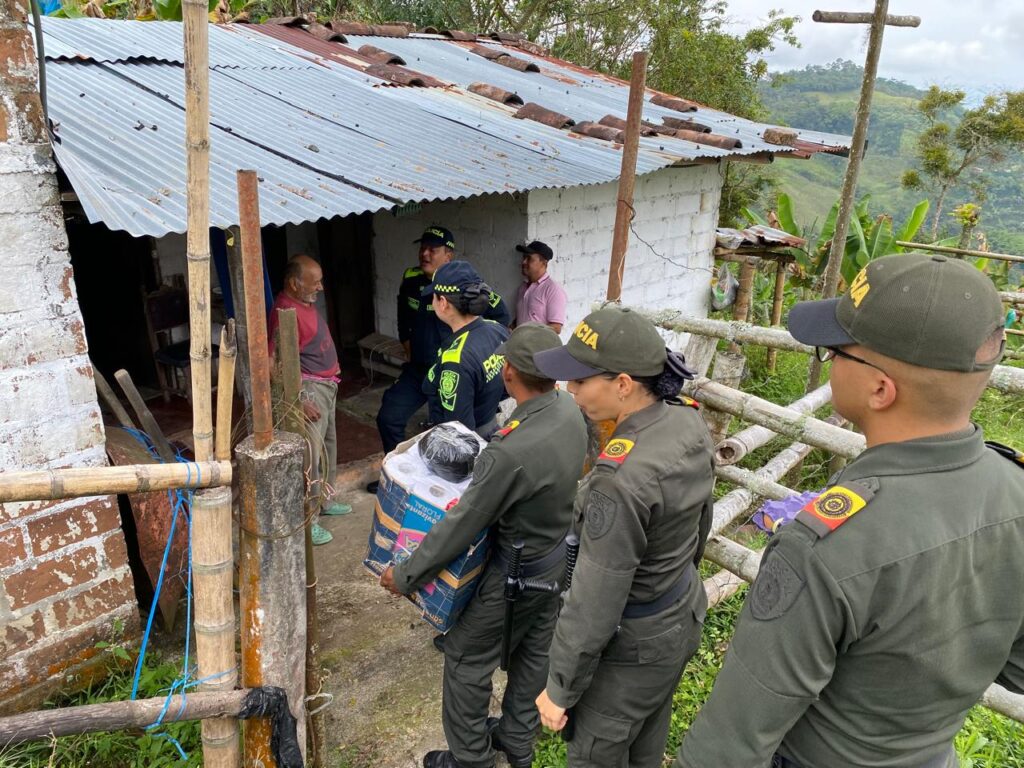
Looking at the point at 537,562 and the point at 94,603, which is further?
the point at 94,603

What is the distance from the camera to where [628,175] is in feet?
14.2

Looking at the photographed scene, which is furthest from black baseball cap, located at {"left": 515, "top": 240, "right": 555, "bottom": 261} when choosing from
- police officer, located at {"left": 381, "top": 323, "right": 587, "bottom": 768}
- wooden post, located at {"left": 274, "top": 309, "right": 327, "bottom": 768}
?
wooden post, located at {"left": 274, "top": 309, "right": 327, "bottom": 768}

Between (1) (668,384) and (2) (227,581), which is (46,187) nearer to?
(2) (227,581)

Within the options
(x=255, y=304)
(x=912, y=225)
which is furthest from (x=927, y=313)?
(x=912, y=225)

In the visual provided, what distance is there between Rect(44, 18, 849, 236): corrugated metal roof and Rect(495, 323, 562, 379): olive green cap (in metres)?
1.43

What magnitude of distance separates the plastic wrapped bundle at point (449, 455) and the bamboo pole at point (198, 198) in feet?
2.88

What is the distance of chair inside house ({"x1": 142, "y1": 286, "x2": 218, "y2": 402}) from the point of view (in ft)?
21.8

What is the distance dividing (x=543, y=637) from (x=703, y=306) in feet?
19.7

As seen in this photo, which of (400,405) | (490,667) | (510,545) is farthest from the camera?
(400,405)

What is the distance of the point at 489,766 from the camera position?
300cm

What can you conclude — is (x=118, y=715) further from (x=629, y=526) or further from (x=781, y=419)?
(x=781, y=419)

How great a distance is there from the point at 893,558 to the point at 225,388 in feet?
6.08

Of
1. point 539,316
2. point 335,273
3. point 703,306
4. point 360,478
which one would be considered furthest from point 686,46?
point 360,478

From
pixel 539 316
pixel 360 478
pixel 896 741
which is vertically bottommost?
pixel 360 478
